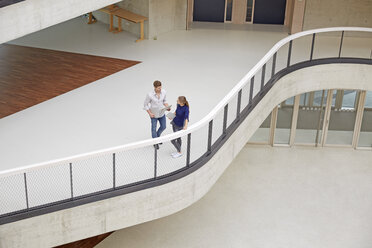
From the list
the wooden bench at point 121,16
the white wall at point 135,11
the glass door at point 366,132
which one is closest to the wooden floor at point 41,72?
the wooden bench at point 121,16

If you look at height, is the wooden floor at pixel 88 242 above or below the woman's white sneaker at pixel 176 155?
below

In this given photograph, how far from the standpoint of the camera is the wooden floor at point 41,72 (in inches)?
498

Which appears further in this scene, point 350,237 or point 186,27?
point 186,27

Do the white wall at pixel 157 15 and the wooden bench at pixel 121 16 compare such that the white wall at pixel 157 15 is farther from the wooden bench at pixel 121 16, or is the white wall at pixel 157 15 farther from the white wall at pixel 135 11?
the wooden bench at pixel 121 16

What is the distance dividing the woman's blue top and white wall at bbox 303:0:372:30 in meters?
9.97

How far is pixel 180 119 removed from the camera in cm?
→ 1002

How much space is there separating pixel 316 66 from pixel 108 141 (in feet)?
23.8

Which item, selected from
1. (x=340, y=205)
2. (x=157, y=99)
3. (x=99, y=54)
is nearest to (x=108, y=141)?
(x=157, y=99)

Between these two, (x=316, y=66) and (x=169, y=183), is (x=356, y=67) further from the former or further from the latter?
(x=169, y=183)

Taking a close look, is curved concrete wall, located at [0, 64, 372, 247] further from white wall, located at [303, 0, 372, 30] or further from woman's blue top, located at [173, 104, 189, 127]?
white wall, located at [303, 0, 372, 30]

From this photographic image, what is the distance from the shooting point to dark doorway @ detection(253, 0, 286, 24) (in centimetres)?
1919

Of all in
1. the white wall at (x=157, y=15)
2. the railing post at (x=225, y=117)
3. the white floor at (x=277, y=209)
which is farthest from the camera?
the white wall at (x=157, y=15)

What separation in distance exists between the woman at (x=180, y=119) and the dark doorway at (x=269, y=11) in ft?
34.1

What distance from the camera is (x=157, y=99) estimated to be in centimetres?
1006
